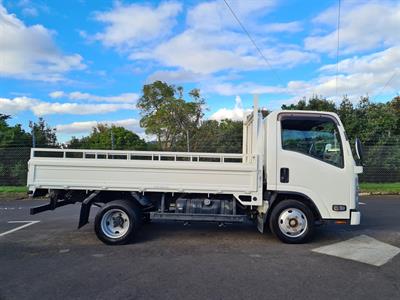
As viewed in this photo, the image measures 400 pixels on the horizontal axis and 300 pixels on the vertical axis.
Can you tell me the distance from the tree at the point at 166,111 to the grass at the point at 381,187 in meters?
13.8

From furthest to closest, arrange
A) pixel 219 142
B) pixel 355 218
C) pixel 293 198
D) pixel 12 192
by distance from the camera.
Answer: pixel 219 142 < pixel 12 192 < pixel 293 198 < pixel 355 218

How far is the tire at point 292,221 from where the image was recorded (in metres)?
6.62

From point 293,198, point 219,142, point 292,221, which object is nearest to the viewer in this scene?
point 292,221

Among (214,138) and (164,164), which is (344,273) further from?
(214,138)

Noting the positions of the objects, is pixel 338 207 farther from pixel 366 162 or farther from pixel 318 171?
pixel 366 162

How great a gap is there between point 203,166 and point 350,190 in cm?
262

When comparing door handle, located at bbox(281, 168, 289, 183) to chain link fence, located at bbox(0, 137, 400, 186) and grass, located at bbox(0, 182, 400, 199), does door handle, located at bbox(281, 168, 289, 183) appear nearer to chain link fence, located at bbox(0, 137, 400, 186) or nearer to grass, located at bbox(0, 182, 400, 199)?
chain link fence, located at bbox(0, 137, 400, 186)

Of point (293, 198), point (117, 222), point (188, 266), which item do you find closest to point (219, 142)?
point (293, 198)

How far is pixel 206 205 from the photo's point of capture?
6.83 meters

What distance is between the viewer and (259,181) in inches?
260

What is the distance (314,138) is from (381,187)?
10454mm

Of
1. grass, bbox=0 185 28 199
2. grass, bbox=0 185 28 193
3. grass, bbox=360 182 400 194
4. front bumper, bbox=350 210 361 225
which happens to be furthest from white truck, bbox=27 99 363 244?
grass, bbox=0 185 28 193

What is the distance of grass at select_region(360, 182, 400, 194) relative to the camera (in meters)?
15.0

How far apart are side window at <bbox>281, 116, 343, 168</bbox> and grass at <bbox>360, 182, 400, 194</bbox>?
31.2 ft
